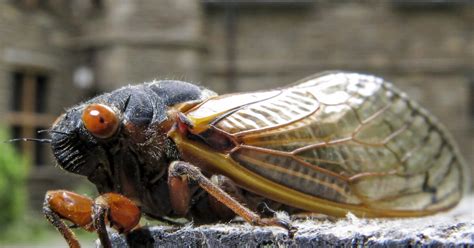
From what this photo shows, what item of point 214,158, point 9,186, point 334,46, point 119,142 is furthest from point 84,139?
point 334,46

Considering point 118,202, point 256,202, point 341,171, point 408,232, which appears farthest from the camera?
point 341,171

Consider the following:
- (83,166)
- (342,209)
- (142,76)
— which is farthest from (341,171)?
(142,76)

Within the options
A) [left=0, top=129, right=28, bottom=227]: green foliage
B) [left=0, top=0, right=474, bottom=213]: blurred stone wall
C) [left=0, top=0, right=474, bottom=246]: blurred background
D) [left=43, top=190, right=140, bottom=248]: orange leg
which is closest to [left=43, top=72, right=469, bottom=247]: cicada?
[left=43, top=190, right=140, bottom=248]: orange leg

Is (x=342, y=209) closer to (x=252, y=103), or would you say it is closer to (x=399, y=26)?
(x=252, y=103)

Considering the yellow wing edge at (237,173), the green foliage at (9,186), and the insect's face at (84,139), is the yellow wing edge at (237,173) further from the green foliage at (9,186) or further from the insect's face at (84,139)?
the green foliage at (9,186)

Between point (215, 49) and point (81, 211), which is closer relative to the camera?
point (81, 211)

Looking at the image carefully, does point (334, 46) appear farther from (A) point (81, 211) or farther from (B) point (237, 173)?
(A) point (81, 211)
